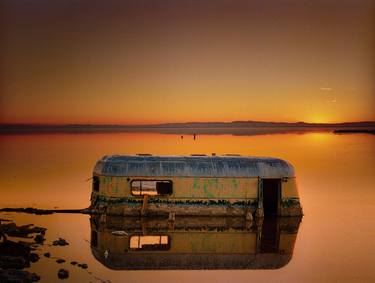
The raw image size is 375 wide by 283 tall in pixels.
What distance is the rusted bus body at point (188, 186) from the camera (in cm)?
3075

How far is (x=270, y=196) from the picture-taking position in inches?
1324

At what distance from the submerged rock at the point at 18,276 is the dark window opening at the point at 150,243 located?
7049 millimetres

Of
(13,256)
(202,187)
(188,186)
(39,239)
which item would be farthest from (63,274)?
(202,187)

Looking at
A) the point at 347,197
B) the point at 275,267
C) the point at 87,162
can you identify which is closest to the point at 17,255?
the point at 275,267

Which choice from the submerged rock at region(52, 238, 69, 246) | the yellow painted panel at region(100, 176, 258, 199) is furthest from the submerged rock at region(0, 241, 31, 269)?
the yellow painted panel at region(100, 176, 258, 199)

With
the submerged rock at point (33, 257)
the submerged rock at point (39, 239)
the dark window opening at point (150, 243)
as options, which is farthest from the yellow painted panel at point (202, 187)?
the submerged rock at point (33, 257)

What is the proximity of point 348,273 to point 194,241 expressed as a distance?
7.97 m

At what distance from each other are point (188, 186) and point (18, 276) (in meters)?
13.4

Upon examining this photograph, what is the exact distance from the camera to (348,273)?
2223 centimetres

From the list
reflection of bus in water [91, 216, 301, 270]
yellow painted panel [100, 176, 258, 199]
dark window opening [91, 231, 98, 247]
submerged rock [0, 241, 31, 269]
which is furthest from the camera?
yellow painted panel [100, 176, 258, 199]

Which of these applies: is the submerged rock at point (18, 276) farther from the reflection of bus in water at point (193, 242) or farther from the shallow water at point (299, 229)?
the reflection of bus in water at point (193, 242)

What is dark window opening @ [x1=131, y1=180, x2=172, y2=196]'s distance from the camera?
3150 centimetres

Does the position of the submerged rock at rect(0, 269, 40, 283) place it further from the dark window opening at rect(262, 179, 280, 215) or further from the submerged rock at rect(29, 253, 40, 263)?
the dark window opening at rect(262, 179, 280, 215)

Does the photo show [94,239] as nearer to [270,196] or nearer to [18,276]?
[18,276]
